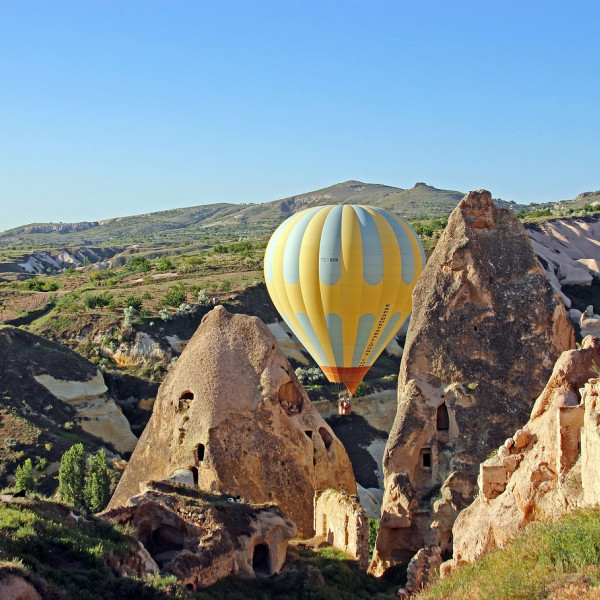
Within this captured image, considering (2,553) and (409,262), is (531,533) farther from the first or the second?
(409,262)

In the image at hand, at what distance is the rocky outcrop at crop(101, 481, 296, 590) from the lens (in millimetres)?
13188

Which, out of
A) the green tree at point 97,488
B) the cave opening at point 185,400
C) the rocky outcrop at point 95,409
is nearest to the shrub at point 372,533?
the cave opening at point 185,400

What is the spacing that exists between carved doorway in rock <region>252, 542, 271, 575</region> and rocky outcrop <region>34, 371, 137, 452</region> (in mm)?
17970

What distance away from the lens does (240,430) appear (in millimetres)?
17297

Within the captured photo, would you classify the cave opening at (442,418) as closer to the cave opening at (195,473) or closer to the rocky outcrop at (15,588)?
the cave opening at (195,473)

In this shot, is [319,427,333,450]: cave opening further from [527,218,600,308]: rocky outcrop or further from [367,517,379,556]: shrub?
[527,218,600,308]: rocky outcrop

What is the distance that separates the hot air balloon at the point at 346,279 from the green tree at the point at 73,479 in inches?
338

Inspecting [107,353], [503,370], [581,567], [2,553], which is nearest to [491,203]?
[503,370]

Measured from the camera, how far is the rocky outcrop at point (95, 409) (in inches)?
1271

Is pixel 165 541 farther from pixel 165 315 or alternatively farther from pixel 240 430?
pixel 165 315

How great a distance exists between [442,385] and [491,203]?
10.5 feet

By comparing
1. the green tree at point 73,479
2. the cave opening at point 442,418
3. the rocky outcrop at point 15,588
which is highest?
the cave opening at point 442,418

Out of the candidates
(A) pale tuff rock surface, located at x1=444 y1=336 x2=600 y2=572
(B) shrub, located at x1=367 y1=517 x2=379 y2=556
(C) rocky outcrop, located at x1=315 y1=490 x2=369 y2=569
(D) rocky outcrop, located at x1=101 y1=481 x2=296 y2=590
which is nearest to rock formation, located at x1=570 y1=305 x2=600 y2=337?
(B) shrub, located at x1=367 y1=517 x2=379 y2=556

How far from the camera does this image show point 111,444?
31781 millimetres
